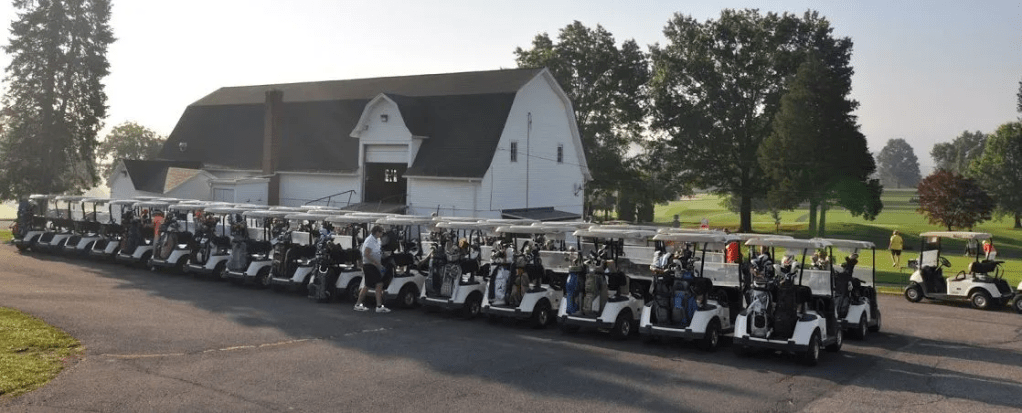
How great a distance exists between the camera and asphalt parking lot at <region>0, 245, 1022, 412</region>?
36.3 ft

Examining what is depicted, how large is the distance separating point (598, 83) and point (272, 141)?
22060mm

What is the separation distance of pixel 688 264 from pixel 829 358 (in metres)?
2.97

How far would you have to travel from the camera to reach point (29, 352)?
526 inches

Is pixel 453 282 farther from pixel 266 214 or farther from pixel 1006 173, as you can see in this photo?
pixel 1006 173

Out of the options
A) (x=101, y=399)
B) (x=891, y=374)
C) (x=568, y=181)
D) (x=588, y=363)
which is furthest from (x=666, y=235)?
(x=568, y=181)

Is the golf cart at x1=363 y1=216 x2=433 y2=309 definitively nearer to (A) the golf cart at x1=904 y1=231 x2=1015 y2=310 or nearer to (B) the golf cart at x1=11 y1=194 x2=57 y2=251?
(A) the golf cart at x1=904 y1=231 x2=1015 y2=310

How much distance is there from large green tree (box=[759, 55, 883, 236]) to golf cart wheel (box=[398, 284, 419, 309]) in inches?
1457

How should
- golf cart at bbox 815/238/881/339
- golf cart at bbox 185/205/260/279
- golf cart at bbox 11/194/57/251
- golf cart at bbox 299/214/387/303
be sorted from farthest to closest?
golf cart at bbox 11/194/57/251 → golf cart at bbox 185/205/260/279 → golf cart at bbox 299/214/387/303 → golf cart at bbox 815/238/881/339

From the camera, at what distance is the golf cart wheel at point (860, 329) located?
55.6ft

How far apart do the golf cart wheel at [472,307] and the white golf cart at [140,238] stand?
12629mm

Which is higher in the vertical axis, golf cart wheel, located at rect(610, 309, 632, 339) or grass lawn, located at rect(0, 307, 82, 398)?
golf cart wheel, located at rect(610, 309, 632, 339)

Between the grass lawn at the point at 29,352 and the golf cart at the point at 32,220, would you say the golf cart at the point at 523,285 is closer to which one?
the grass lawn at the point at 29,352

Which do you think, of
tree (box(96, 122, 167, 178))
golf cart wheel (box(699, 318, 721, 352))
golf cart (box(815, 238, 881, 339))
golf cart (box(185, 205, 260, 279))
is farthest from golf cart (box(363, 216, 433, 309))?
tree (box(96, 122, 167, 178))

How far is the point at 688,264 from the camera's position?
15820mm
